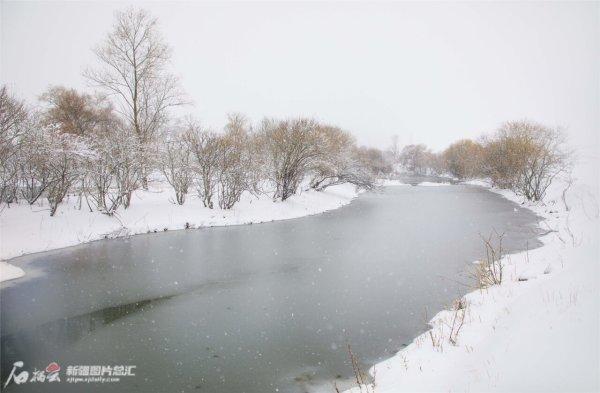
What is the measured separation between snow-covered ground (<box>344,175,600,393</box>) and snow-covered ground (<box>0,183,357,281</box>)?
11.6m

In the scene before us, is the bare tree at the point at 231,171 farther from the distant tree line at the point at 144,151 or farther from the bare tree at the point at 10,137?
the bare tree at the point at 10,137

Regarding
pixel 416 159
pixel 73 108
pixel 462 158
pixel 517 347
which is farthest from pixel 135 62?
pixel 416 159

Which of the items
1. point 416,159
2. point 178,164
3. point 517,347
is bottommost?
point 517,347

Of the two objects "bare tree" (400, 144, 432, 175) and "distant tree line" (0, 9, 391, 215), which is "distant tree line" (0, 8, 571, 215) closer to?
"distant tree line" (0, 9, 391, 215)

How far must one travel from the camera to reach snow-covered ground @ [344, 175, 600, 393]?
367 cm

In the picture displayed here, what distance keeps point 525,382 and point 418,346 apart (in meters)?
2.92

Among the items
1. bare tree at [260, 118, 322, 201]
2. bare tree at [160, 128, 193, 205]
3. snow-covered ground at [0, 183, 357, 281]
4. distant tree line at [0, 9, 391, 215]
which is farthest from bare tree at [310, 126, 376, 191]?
bare tree at [160, 128, 193, 205]

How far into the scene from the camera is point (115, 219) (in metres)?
16.5

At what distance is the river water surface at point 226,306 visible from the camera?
234 inches

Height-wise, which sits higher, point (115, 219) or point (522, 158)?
point (522, 158)

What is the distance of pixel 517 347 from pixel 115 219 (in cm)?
1734

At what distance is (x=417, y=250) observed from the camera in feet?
48.4

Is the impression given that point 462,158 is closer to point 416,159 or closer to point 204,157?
point 416,159

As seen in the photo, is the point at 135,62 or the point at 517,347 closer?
the point at 517,347
